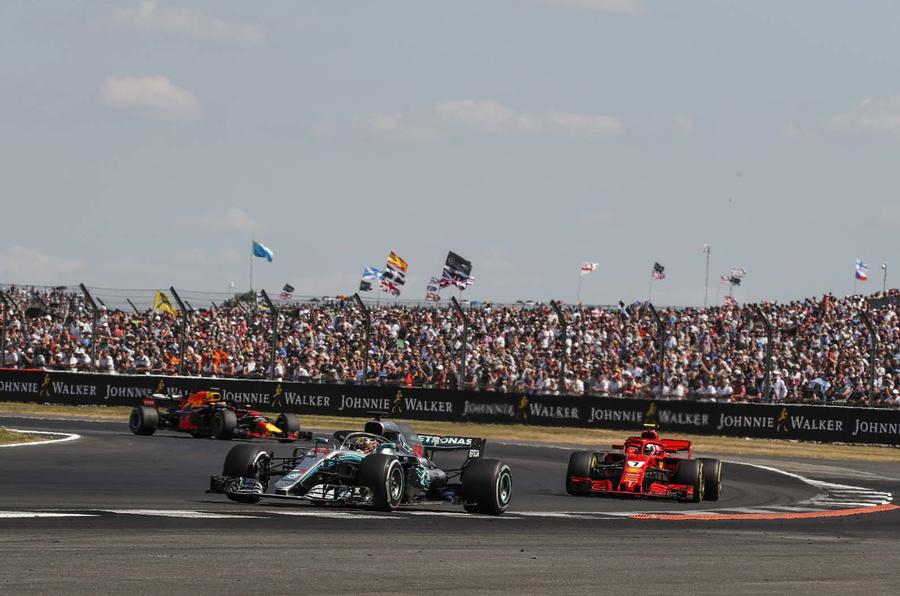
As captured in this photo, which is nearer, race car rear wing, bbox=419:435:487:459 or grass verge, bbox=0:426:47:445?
race car rear wing, bbox=419:435:487:459

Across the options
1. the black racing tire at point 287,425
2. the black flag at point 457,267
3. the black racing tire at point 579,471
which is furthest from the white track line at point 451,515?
the black flag at point 457,267

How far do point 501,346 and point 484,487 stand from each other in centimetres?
2360

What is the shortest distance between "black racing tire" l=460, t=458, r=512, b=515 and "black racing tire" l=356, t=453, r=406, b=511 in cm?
88

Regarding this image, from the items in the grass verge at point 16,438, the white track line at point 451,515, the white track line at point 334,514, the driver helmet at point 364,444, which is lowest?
the white track line at point 451,515

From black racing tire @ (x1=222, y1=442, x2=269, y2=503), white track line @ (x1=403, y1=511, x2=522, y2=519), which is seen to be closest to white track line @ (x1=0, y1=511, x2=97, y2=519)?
black racing tire @ (x1=222, y1=442, x2=269, y2=503)

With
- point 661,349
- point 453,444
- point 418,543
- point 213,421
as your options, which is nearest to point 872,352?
point 661,349

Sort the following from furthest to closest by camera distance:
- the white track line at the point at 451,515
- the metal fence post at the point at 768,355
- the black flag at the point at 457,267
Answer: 1. the black flag at the point at 457,267
2. the metal fence post at the point at 768,355
3. the white track line at the point at 451,515

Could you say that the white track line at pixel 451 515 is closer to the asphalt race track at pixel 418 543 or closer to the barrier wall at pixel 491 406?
the asphalt race track at pixel 418 543

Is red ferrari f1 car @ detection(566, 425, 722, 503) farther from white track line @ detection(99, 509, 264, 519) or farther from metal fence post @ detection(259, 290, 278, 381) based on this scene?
metal fence post @ detection(259, 290, 278, 381)

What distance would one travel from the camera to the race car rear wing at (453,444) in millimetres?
17672

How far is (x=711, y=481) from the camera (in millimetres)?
19844

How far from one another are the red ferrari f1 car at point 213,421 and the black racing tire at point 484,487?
13.1 metres

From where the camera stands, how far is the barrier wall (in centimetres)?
3478

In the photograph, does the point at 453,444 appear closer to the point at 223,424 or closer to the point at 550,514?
the point at 550,514
